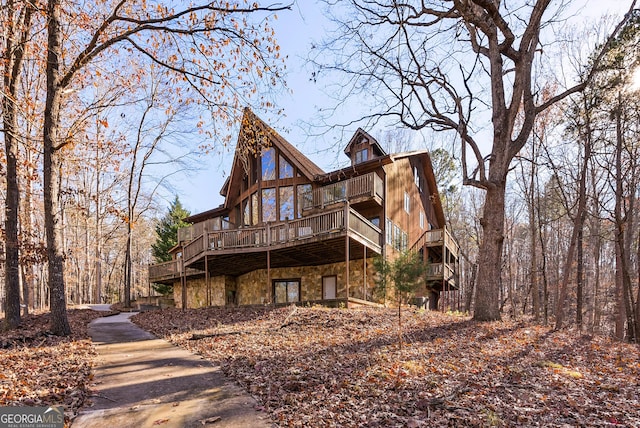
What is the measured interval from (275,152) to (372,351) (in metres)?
14.4

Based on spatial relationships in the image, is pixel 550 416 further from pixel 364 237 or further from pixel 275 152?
pixel 275 152

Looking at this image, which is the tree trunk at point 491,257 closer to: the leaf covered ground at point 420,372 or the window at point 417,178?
the leaf covered ground at point 420,372

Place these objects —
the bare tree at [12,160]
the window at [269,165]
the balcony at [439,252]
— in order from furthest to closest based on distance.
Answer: the balcony at [439,252] < the window at [269,165] < the bare tree at [12,160]

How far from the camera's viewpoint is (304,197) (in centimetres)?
1739

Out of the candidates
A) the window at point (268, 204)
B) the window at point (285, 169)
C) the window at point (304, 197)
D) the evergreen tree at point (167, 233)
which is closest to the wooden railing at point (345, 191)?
the window at point (304, 197)

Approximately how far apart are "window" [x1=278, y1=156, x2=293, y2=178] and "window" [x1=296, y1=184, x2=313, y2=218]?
1.04 metres

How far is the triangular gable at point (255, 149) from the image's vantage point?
857cm

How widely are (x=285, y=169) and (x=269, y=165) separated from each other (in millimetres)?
1197

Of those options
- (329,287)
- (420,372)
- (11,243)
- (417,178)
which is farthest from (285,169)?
(420,372)

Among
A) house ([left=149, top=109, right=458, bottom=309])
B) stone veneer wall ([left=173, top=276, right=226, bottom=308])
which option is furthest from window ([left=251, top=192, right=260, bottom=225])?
stone veneer wall ([left=173, top=276, right=226, bottom=308])

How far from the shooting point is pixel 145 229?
3912cm

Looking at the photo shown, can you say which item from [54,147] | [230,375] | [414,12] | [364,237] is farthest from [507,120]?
[54,147]

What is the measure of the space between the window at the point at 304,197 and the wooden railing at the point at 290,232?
251 centimetres

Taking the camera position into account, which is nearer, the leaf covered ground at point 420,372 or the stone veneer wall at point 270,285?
the leaf covered ground at point 420,372
